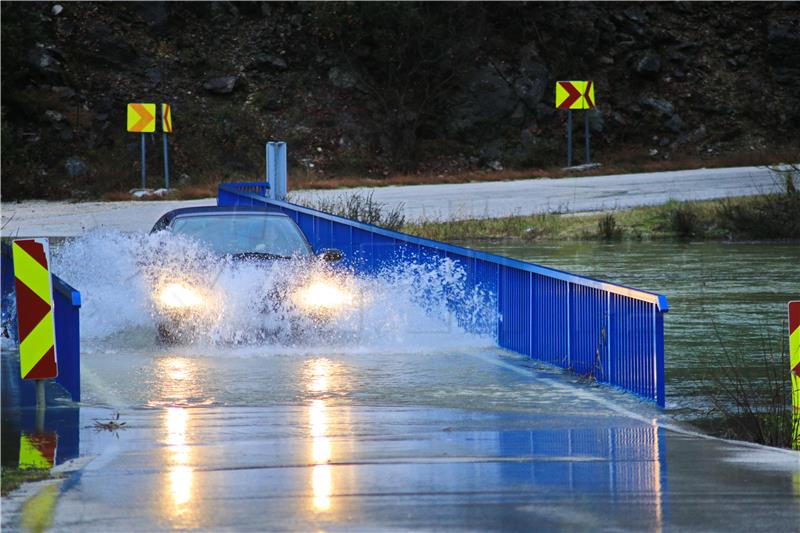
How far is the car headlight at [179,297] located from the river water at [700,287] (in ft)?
15.7

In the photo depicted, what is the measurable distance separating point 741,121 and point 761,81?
325 cm

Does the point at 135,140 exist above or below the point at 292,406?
above

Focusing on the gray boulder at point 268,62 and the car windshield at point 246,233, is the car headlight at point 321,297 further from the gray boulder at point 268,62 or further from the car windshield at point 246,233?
the gray boulder at point 268,62

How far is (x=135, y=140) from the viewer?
44.1 m

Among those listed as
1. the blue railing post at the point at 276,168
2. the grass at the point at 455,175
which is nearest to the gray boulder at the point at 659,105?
the grass at the point at 455,175

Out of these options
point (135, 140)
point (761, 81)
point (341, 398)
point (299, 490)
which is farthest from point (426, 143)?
point (299, 490)

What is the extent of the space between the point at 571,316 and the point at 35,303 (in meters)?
4.85

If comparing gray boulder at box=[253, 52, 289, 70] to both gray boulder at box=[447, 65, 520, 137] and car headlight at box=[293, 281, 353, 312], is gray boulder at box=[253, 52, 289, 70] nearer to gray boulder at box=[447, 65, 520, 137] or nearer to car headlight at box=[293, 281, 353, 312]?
→ gray boulder at box=[447, 65, 520, 137]

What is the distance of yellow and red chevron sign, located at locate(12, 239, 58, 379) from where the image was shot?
10672 millimetres

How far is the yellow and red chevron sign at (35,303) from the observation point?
10.7 m

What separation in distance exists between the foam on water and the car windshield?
26 centimetres

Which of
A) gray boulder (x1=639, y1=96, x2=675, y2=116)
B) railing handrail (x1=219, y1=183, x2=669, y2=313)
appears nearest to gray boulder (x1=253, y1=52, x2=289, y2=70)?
gray boulder (x1=639, y1=96, x2=675, y2=116)

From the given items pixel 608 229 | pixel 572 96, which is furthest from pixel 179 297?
pixel 572 96

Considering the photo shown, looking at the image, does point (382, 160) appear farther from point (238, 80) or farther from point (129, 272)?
point (129, 272)
